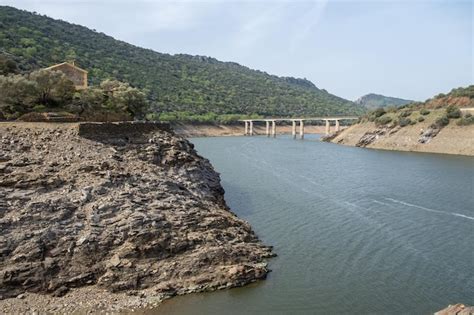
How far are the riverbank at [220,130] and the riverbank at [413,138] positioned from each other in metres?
36.0

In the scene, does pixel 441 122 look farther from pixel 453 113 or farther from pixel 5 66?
pixel 5 66

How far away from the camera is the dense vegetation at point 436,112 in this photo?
249 ft

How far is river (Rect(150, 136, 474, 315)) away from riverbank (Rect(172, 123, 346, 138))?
63.3 m

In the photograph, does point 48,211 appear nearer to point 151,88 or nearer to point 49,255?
point 49,255

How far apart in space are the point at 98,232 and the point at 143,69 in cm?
13156

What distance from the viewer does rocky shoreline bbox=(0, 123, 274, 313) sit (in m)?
17.6

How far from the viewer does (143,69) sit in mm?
145125

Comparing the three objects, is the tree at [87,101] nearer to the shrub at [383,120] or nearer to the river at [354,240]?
the river at [354,240]

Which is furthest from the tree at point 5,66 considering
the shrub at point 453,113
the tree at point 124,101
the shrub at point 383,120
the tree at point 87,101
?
the shrub at point 383,120

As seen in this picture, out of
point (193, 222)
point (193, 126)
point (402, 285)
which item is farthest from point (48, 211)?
point (193, 126)

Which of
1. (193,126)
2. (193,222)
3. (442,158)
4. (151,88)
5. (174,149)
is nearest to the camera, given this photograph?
(193,222)

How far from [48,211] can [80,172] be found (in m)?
3.05

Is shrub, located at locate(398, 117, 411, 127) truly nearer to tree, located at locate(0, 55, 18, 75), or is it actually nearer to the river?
the river

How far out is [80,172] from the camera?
21844mm
